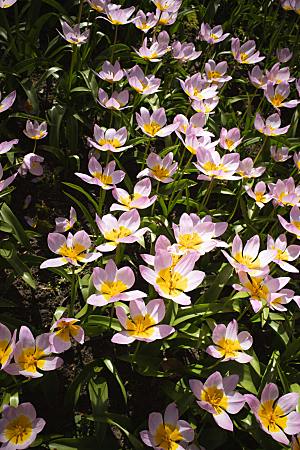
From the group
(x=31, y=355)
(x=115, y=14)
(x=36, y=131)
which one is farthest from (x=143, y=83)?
(x=31, y=355)

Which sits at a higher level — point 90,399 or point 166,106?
point 166,106

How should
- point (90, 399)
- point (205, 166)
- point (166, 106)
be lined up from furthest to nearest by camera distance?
point (166, 106) → point (205, 166) → point (90, 399)

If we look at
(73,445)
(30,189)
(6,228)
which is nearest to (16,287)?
(6,228)

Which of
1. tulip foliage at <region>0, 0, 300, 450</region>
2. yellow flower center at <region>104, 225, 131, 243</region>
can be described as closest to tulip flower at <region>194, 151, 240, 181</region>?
tulip foliage at <region>0, 0, 300, 450</region>

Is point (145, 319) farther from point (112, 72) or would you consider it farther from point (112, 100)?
point (112, 72)

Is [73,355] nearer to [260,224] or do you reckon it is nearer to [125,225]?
[125,225]

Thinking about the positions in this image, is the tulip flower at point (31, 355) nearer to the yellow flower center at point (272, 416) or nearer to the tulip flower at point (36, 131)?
the yellow flower center at point (272, 416)

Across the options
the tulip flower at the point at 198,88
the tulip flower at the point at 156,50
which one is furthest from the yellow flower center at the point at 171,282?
the tulip flower at the point at 156,50

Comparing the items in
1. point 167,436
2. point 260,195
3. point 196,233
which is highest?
point 196,233
